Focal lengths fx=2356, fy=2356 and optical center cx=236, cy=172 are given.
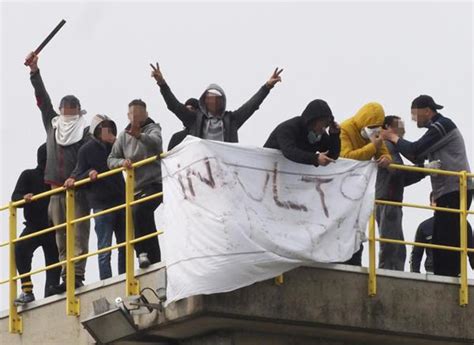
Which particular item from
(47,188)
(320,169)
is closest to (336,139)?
(320,169)

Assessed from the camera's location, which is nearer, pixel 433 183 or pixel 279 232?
pixel 279 232

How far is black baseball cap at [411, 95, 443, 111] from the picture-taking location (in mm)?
27891

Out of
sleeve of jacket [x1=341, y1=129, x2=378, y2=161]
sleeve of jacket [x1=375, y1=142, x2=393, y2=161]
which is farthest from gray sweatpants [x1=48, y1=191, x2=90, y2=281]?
sleeve of jacket [x1=375, y1=142, x2=393, y2=161]

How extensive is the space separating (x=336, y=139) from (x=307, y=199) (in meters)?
0.77

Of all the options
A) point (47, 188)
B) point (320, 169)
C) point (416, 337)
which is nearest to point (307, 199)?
point (320, 169)

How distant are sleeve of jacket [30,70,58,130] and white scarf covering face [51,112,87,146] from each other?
1.16 ft

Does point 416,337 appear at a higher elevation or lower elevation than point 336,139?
lower

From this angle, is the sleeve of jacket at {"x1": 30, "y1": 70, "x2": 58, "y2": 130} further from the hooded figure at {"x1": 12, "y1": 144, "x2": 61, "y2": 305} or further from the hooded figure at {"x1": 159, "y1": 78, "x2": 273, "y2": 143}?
the hooded figure at {"x1": 159, "y1": 78, "x2": 273, "y2": 143}

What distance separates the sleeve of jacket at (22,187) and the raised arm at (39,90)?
0.74 m

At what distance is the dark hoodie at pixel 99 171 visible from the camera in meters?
27.8

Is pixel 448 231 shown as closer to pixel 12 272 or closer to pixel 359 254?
pixel 359 254

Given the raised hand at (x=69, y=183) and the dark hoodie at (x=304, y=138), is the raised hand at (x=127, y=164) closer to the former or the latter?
the raised hand at (x=69, y=183)

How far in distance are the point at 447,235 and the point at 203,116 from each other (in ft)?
10.6

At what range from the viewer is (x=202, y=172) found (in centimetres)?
2595
